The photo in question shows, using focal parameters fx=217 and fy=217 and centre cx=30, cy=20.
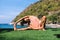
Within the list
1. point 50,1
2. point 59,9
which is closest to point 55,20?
point 59,9

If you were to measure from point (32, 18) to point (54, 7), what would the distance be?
91.9m

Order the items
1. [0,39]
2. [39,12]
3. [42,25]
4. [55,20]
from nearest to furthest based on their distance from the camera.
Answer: [0,39] < [42,25] < [55,20] < [39,12]

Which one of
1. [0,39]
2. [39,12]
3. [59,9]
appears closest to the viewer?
[0,39]

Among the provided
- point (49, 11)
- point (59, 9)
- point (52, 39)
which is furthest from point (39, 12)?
point (52, 39)

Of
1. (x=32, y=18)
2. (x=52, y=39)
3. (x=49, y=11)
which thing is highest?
(x=49, y=11)

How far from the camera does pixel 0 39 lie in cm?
932

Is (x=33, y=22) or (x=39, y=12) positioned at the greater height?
(x=39, y=12)

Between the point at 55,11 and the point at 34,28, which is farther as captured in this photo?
the point at 55,11

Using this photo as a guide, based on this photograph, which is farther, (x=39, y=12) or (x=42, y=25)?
(x=39, y=12)

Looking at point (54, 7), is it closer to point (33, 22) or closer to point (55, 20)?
point (55, 20)

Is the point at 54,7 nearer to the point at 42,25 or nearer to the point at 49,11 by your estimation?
the point at 49,11

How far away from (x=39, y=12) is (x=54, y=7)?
7.88 m

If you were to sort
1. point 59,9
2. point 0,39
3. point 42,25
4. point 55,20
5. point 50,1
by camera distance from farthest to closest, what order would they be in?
point 50,1, point 59,9, point 55,20, point 42,25, point 0,39

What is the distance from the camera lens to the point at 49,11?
105125 millimetres
